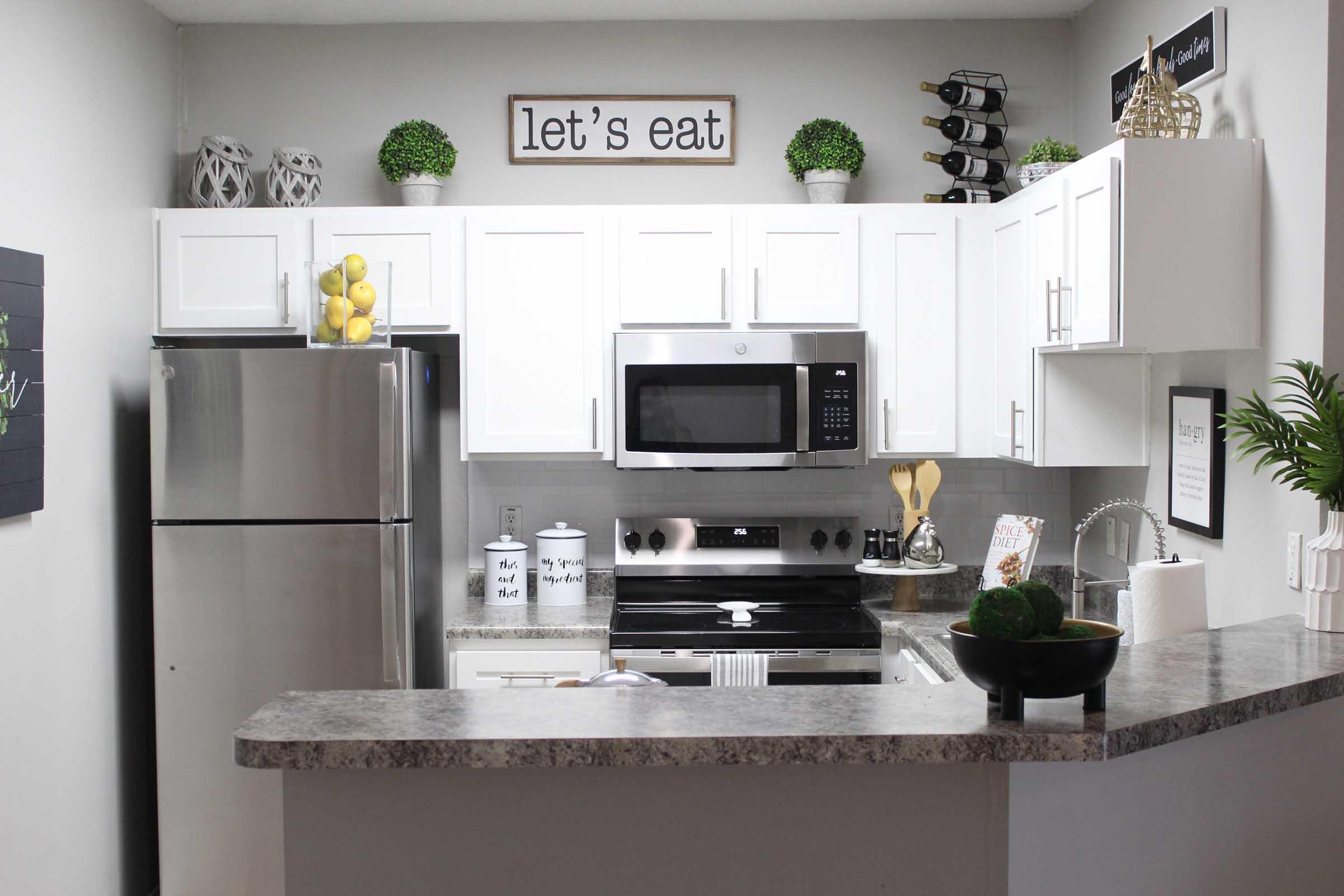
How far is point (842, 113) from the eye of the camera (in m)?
3.58

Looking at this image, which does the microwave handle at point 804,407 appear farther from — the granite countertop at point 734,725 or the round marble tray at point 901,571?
the granite countertop at point 734,725

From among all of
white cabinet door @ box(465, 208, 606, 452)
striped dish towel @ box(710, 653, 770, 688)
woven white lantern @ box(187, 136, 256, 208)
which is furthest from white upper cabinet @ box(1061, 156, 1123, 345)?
woven white lantern @ box(187, 136, 256, 208)

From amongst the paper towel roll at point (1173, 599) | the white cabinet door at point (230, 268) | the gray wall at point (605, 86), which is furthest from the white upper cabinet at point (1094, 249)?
the white cabinet door at point (230, 268)

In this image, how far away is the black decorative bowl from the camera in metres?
1.33

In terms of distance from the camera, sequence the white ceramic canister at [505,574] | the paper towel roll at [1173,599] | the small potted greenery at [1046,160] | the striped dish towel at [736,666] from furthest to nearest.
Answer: the white ceramic canister at [505,574] → the striped dish towel at [736,666] → the small potted greenery at [1046,160] → the paper towel roll at [1173,599]

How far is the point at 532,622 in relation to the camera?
128 inches

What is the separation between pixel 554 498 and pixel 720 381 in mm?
743

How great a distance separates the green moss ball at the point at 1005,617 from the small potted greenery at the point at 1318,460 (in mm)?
920

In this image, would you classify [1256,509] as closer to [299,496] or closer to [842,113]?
[842,113]

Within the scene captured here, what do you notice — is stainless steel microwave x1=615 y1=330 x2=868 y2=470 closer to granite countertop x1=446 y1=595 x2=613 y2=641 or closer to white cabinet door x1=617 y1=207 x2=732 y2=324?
white cabinet door x1=617 y1=207 x2=732 y2=324

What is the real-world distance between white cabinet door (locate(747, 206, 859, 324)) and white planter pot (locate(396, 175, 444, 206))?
3.15 feet

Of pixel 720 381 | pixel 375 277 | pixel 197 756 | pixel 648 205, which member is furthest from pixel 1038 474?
pixel 197 756

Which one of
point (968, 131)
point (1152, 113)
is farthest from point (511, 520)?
point (1152, 113)

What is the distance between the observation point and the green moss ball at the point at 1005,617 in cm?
134
